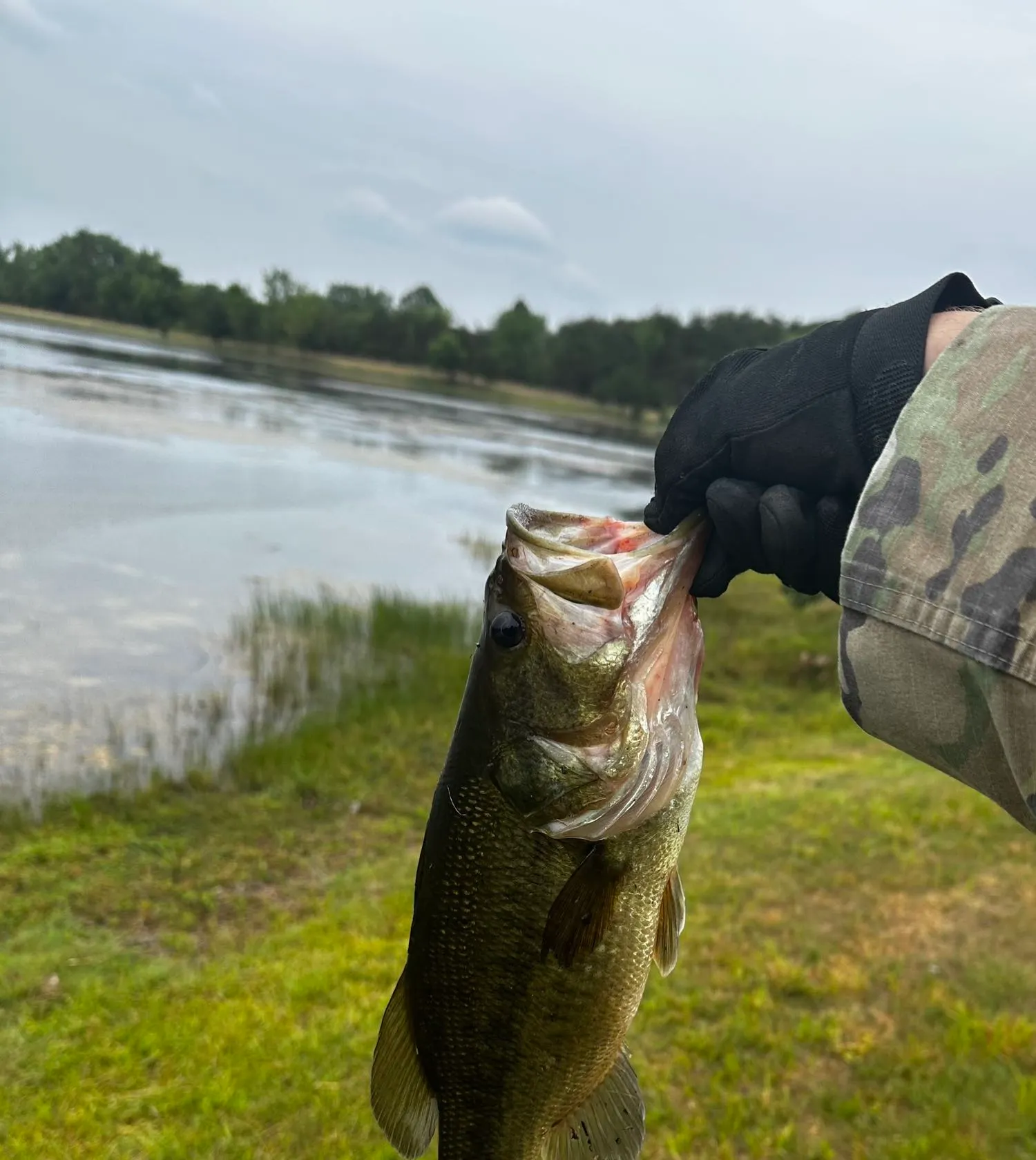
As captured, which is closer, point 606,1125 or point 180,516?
point 606,1125

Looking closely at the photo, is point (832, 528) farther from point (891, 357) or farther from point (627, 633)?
point (627, 633)

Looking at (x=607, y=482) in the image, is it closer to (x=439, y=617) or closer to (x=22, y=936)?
(x=439, y=617)

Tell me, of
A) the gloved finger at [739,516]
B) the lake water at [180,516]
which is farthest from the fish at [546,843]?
the lake water at [180,516]

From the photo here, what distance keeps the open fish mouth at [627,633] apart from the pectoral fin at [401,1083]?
56cm

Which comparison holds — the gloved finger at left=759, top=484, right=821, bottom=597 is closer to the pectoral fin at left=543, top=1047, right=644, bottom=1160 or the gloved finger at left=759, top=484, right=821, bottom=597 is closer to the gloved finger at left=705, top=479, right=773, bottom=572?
the gloved finger at left=705, top=479, right=773, bottom=572

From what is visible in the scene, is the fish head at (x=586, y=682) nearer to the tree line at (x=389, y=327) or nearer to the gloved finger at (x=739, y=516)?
the gloved finger at (x=739, y=516)

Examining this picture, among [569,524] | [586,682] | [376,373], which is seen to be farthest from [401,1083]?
[376,373]

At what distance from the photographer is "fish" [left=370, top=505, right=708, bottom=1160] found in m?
1.91

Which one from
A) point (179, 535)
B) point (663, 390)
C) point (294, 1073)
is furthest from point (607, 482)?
point (663, 390)

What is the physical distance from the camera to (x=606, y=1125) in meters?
2.06

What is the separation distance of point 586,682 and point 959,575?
0.74 metres

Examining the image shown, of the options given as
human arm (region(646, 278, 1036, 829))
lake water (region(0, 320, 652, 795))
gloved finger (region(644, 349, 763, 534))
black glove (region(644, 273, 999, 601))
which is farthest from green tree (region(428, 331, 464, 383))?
human arm (region(646, 278, 1036, 829))

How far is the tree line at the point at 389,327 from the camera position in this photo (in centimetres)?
6475

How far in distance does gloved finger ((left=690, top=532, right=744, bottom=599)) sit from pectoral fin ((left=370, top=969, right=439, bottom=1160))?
3.42 ft
